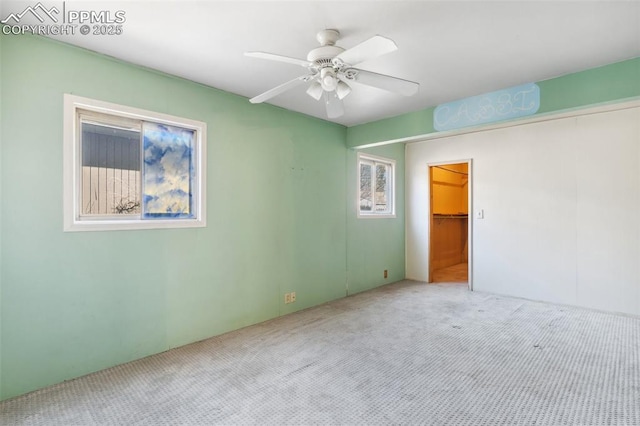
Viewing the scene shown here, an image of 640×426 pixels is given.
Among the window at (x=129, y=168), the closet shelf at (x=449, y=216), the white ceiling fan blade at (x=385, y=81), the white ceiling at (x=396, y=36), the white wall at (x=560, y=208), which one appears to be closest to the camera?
the white ceiling at (x=396, y=36)

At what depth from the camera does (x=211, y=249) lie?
3.17 meters

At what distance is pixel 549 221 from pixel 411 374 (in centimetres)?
318

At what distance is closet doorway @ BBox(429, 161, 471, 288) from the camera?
665 cm

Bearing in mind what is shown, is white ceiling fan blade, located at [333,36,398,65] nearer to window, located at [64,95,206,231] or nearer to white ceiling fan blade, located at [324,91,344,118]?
white ceiling fan blade, located at [324,91,344,118]

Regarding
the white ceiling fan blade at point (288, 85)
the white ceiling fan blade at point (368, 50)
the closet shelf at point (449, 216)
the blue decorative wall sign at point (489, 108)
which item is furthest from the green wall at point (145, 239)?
the closet shelf at point (449, 216)

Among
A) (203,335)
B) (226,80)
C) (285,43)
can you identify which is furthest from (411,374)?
(226,80)

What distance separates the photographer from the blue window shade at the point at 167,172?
9.35 feet

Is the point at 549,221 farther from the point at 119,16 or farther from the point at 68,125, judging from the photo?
the point at 68,125

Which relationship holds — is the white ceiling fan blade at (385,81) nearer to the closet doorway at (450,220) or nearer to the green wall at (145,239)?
the green wall at (145,239)

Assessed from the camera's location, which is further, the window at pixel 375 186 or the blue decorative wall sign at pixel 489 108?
the window at pixel 375 186

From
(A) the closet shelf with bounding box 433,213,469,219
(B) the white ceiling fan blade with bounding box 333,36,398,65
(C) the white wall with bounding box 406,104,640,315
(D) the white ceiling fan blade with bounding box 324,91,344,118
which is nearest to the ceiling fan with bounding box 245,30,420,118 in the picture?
(B) the white ceiling fan blade with bounding box 333,36,398,65

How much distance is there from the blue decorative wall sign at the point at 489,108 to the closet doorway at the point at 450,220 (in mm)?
2751

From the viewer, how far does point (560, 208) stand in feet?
13.6

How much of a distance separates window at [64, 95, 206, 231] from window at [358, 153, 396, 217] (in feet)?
8.73
